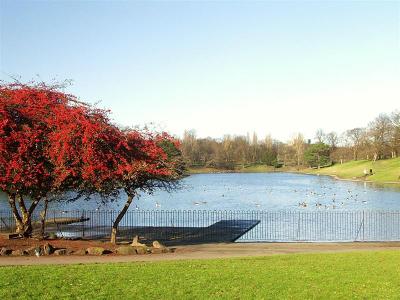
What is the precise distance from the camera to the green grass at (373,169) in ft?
322

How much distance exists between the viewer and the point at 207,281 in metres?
13.3

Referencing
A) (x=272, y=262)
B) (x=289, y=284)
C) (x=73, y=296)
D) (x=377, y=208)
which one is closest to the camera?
(x=73, y=296)

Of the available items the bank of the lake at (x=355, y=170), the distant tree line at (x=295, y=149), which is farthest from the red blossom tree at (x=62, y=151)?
the distant tree line at (x=295, y=149)

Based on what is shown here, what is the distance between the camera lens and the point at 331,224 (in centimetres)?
3856

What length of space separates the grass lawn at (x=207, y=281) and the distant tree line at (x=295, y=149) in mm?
113875

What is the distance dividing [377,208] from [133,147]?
3518 cm

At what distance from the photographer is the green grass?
98.0 metres

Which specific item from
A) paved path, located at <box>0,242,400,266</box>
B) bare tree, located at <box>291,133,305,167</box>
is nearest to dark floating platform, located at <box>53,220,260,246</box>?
paved path, located at <box>0,242,400,266</box>

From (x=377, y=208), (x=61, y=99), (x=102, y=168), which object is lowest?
(x=377, y=208)

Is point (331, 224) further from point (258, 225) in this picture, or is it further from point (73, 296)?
point (73, 296)

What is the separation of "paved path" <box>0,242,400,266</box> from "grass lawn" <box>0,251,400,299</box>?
104 inches

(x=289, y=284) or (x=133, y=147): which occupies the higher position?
(x=133, y=147)

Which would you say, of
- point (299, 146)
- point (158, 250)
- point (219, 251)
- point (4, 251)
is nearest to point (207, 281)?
point (158, 250)

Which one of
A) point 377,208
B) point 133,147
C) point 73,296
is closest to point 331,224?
point 377,208
